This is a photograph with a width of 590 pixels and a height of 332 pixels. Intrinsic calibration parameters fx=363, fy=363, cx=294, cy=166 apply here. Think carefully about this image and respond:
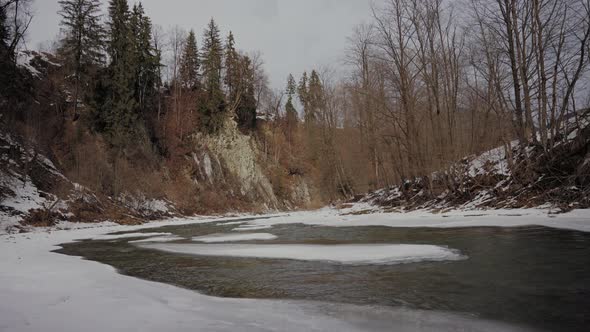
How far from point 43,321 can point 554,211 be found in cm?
1098

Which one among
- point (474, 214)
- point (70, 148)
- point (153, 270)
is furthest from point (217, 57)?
point (153, 270)

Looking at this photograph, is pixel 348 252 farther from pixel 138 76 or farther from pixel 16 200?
pixel 138 76

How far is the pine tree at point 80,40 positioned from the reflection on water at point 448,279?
26831 millimetres

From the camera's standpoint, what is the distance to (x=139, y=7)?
35.3 meters

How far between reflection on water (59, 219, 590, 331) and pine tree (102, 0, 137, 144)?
81.7ft

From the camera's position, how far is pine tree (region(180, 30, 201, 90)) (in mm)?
39562

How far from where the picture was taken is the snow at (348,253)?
17.3 ft

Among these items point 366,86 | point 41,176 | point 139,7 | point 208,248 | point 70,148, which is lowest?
point 208,248

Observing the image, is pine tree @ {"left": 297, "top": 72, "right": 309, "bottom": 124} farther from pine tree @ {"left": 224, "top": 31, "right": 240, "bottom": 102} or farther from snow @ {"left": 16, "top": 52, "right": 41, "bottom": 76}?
snow @ {"left": 16, "top": 52, "right": 41, "bottom": 76}

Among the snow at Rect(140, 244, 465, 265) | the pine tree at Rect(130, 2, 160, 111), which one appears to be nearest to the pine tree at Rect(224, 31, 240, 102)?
the pine tree at Rect(130, 2, 160, 111)

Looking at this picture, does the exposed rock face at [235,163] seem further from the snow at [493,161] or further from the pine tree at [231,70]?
the snow at [493,161]

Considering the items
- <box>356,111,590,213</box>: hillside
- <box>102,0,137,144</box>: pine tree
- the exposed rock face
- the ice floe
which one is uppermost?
<box>102,0,137,144</box>: pine tree

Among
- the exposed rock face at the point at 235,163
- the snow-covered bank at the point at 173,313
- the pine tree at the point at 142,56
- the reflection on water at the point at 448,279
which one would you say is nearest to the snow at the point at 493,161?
the reflection on water at the point at 448,279

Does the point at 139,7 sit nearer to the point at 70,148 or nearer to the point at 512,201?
the point at 70,148
